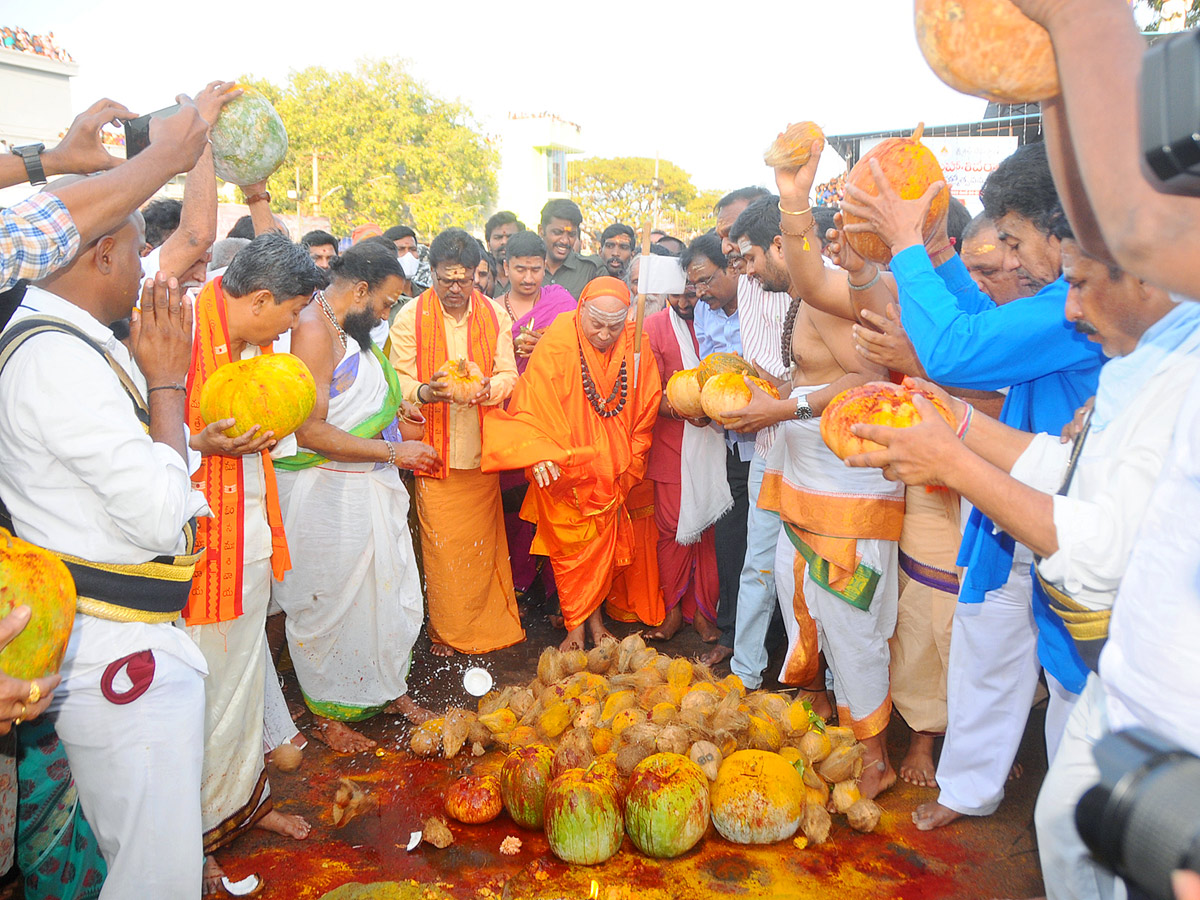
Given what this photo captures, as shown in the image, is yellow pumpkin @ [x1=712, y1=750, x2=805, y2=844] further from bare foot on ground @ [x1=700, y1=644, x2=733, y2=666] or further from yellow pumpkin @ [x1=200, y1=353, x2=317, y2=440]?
yellow pumpkin @ [x1=200, y1=353, x2=317, y2=440]

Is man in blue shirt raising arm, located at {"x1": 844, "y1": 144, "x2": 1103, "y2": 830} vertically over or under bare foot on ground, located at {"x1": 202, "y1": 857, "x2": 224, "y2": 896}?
over

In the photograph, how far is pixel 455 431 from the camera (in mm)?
5312

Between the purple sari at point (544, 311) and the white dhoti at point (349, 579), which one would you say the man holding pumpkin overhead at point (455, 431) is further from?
the purple sari at point (544, 311)

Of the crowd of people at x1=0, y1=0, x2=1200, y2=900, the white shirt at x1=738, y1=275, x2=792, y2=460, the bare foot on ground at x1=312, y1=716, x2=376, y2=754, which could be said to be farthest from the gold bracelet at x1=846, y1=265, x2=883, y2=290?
the bare foot on ground at x1=312, y1=716, x2=376, y2=754

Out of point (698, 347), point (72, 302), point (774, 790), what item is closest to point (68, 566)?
point (72, 302)

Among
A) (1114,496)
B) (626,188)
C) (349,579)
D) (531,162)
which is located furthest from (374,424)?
(531,162)

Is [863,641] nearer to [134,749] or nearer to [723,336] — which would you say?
[723,336]

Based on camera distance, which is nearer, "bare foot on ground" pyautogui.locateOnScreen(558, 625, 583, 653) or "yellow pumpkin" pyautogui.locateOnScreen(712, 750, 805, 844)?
"yellow pumpkin" pyautogui.locateOnScreen(712, 750, 805, 844)

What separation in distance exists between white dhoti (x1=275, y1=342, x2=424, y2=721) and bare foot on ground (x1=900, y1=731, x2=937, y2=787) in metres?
2.66

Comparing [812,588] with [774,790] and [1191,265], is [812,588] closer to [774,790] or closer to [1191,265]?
[774,790]

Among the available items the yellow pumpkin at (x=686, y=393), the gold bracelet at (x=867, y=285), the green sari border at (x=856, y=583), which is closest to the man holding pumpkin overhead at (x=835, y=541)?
the green sari border at (x=856, y=583)

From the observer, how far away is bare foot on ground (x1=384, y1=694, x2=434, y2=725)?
4496 millimetres

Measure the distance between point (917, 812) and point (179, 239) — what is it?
3.75 meters

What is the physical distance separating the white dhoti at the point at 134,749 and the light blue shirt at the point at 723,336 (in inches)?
144
